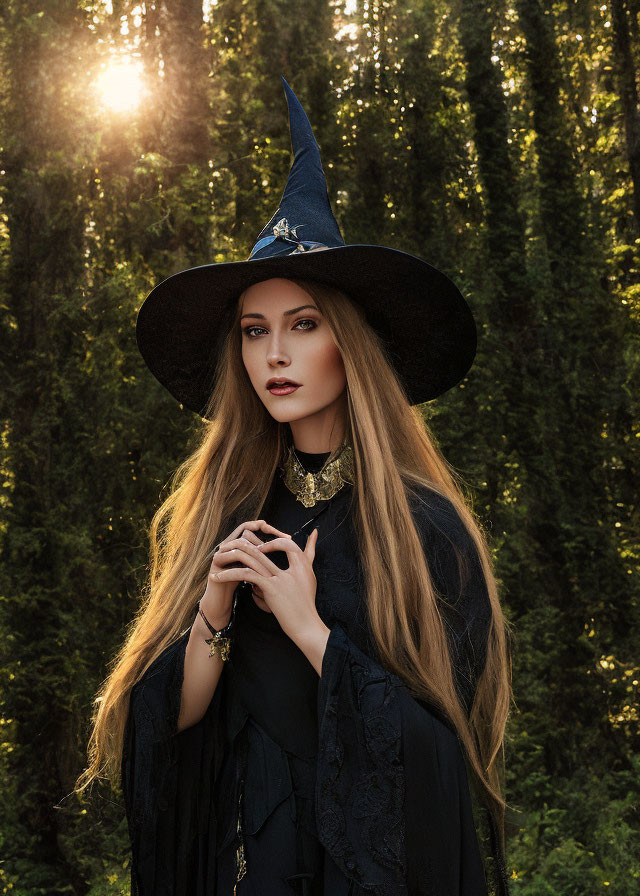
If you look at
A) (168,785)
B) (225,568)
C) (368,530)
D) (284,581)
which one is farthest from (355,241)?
(168,785)

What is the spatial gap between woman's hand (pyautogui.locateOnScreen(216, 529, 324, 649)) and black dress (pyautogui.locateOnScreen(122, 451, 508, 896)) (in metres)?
0.08

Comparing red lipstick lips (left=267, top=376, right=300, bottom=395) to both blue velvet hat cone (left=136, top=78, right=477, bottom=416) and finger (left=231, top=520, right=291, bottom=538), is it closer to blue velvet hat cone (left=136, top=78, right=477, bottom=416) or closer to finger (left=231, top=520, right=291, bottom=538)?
blue velvet hat cone (left=136, top=78, right=477, bottom=416)

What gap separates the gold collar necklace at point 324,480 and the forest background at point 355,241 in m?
2.42

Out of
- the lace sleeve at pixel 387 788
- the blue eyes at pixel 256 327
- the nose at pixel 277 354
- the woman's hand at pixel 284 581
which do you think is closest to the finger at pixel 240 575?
the woman's hand at pixel 284 581

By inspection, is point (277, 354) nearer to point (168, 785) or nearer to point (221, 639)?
point (221, 639)

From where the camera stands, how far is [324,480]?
238cm

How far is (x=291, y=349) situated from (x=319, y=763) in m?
1.02

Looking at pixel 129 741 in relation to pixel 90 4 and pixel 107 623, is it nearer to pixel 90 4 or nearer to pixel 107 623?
pixel 107 623

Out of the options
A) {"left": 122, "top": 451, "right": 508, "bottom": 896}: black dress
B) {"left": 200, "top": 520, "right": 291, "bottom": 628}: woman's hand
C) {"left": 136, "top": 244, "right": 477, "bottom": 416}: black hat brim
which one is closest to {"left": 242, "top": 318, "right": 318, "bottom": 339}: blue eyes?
{"left": 136, "top": 244, "right": 477, "bottom": 416}: black hat brim

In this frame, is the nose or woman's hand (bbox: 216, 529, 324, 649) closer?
woman's hand (bbox: 216, 529, 324, 649)

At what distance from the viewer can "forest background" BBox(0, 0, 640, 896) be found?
5301mm

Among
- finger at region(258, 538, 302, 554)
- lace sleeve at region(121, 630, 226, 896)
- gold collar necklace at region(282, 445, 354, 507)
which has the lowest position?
lace sleeve at region(121, 630, 226, 896)

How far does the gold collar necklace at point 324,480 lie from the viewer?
2.36m

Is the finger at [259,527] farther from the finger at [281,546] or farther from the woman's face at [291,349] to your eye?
the woman's face at [291,349]
